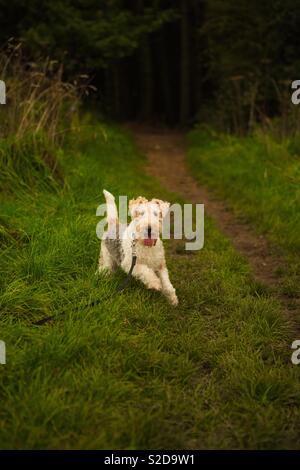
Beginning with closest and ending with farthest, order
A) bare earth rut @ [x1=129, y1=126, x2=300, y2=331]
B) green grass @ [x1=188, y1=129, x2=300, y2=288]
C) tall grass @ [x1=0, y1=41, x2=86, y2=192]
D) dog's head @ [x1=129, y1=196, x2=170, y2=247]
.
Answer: dog's head @ [x1=129, y1=196, x2=170, y2=247]
bare earth rut @ [x1=129, y1=126, x2=300, y2=331]
green grass @ [x1=188, y1=129, x2=300, y2=288]
tall grass @ [x1=0, y1=41, x2=86, y2=192]

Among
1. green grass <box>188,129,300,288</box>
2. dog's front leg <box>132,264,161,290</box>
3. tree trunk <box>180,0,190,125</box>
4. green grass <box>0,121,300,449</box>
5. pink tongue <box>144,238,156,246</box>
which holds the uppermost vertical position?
tree trunk <box>180,0,190,125</box>

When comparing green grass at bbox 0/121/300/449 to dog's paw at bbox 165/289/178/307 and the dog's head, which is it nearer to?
dog's paw at bbox 165/289/178/307

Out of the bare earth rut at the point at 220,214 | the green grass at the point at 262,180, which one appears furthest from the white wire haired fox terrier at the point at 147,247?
the green grass at the point at 262,180

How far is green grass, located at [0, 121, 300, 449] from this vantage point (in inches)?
105

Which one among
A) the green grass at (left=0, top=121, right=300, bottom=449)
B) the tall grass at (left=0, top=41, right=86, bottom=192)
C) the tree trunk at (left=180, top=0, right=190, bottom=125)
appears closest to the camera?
the green grass at (left=0, top=121, right=300, bottom=449)

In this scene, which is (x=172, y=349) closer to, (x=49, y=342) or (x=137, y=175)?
(x=49, y=342)

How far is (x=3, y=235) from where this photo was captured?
477cm

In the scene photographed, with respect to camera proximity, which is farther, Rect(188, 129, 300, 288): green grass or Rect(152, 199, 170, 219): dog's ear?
Rect(188, 129, 300, 288): green grass

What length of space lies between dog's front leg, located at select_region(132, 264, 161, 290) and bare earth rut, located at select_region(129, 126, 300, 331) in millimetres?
1116

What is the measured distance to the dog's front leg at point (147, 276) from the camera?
409 centimetres

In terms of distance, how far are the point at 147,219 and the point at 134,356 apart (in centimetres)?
121

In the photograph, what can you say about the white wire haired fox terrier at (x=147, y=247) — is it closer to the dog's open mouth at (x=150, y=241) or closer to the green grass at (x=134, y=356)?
the dog's open mouth at (x=150, y=241)

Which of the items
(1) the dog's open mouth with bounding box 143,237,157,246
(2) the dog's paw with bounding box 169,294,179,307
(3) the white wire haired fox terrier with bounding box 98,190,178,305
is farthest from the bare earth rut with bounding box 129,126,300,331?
(1) the dog's open mouth with bounding box 143,237,157,246

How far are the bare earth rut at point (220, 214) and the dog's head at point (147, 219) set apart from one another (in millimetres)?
1282
